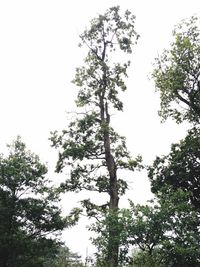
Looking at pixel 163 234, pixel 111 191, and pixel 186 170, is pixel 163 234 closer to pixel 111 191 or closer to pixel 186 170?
pixel 111 191

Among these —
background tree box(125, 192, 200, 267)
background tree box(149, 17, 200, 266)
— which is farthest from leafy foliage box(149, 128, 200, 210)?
background tree box(125, 192, 200, 267)

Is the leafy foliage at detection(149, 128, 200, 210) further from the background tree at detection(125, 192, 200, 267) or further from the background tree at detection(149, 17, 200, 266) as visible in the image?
the background tree at detection(125, 192, 200, 267)

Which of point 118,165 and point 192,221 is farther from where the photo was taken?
point 118,165

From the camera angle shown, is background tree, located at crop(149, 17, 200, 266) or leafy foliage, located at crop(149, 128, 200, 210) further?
leafy foliage, located at crop(149, 128, 200, 210)

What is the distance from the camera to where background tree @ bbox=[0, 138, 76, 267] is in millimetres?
26203

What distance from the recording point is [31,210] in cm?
2706

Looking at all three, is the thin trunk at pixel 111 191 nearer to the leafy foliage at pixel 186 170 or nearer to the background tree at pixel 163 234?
the background tree at pixel 163 234

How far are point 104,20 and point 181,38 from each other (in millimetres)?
5213

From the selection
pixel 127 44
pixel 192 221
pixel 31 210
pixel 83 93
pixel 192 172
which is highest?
pixel 127 44

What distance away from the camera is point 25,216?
27312 millimetres

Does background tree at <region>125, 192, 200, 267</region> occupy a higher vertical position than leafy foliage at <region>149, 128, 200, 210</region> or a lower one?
lower

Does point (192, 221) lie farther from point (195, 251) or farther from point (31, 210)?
point (31, 210)

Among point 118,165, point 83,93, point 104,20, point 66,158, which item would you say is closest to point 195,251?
point 118,165

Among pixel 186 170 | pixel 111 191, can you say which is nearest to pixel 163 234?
pixel 111 191
